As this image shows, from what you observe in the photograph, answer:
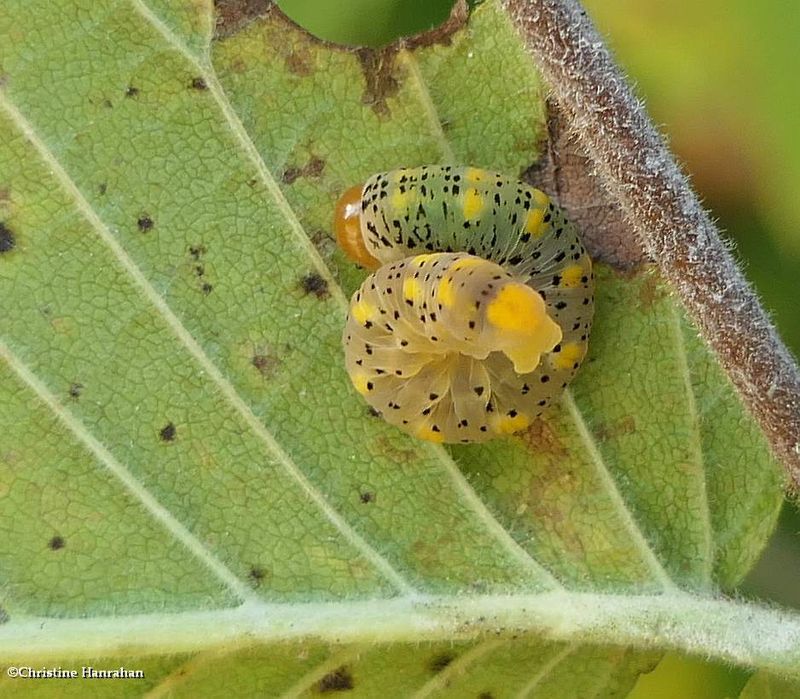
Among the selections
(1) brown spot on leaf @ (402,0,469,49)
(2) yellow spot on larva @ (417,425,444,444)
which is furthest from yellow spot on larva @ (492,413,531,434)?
(1) brown spot on leaf @ (402,0,469,49)

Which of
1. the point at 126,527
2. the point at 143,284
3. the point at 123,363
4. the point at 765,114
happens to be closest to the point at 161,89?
the point at 143,284

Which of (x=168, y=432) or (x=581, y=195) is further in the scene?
(x=581, y=195)

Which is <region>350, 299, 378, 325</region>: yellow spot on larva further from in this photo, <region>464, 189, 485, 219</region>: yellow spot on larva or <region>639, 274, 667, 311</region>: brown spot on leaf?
<region>639, 274, 667, 311</region>: brown spot on leaf

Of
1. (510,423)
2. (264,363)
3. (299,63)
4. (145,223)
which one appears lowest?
(510,423)

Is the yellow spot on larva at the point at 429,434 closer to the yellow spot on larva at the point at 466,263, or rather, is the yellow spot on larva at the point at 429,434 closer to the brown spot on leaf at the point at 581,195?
the yellow spot on larva at the point at 466,263

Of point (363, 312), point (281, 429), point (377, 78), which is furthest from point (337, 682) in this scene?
point (377, 78)

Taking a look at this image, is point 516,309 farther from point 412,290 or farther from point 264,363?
point 264,363
